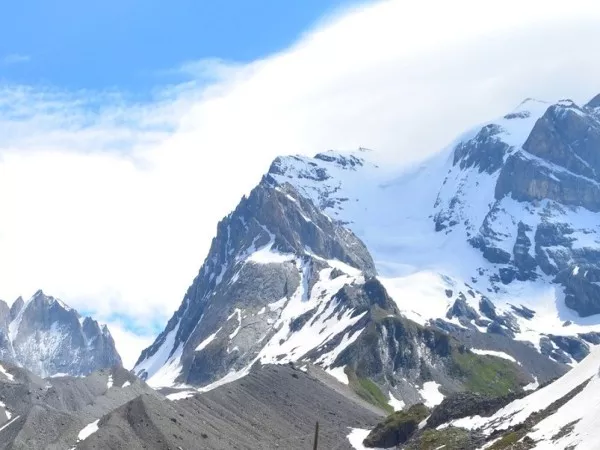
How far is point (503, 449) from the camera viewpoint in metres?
153

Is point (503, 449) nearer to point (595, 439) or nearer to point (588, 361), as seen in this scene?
point (595, 439)

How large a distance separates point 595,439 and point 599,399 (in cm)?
2015

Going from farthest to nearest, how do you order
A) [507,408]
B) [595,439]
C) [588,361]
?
[507,408] < [588,361] < [595,439]

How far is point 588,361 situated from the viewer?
18075 centimetres

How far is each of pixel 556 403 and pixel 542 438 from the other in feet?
65.6

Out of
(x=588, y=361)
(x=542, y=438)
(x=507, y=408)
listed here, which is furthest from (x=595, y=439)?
(x=507, y=408)

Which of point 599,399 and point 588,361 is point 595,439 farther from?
point 588,361

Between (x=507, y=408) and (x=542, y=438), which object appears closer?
(x=542, y=438)

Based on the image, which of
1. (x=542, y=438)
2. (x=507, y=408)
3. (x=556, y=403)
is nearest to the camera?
(x=542, y=438)

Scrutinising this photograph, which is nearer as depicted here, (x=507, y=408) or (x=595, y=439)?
(x=595, y=439)

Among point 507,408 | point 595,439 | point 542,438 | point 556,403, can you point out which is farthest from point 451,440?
point 595,439

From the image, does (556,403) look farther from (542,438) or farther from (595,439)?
(595,439)

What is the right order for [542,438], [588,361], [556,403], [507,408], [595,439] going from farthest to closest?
[507,408] → [588,361] → [556,403] → [542,438] → [595,439]

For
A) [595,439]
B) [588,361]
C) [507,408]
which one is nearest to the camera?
[595,439]
